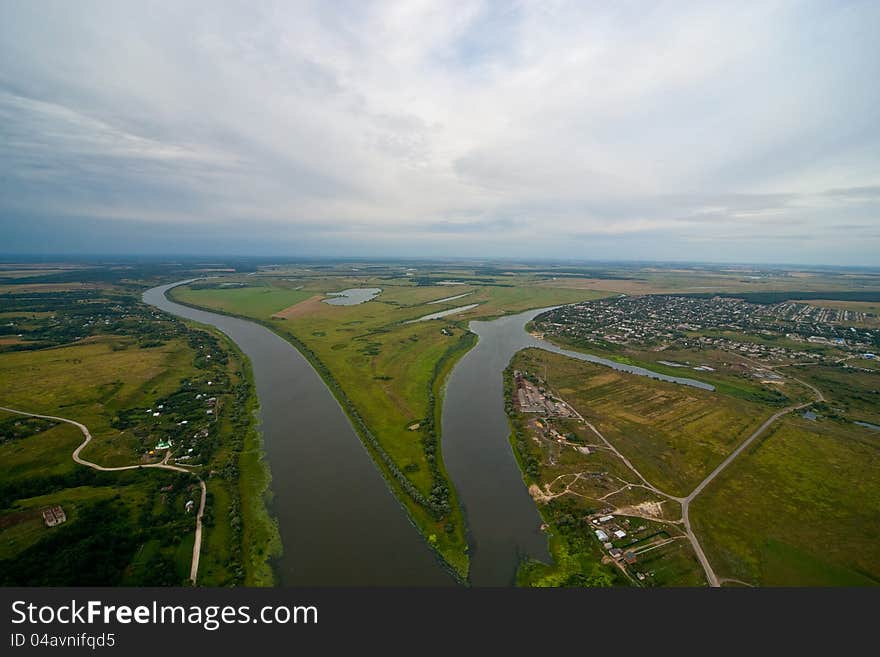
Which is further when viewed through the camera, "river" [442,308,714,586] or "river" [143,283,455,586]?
"river" [442,308,714,586]

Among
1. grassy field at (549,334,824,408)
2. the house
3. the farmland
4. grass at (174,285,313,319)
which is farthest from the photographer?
grass at (174,285,313,319)

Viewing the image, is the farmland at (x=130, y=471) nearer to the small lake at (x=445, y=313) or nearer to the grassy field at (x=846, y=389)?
the small lake at (x=445, y=313)

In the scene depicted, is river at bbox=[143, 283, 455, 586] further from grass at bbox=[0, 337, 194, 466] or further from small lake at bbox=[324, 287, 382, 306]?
small lake at bbox=[324, 287, 382, 306]

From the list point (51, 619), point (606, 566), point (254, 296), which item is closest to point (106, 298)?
point (254, 296)

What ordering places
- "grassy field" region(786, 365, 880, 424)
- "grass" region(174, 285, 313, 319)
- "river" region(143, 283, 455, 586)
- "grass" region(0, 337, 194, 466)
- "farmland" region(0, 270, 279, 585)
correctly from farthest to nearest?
"grass" region(174, 285, 313, 319), "grassy field" region(786, 365, 880, 424), "grass" region(0, 337, 194, 466), "river" region(143, 283, 455, 586), "farmland" region(0, 270, 279, 585)

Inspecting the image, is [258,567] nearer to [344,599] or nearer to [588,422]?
[344,599]

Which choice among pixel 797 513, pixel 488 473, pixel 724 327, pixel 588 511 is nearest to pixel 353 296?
pixel 724 327

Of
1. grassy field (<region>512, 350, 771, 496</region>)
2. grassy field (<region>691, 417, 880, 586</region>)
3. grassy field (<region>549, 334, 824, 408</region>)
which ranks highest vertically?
grassy field (<region>549, 334, 824, 408</region>)

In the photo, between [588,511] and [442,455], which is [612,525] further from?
[442,455]

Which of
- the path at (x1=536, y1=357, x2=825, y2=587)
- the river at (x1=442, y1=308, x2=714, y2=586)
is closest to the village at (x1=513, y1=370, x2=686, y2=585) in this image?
the path at (x1=536, y1=357, x2=825, y2=587)
